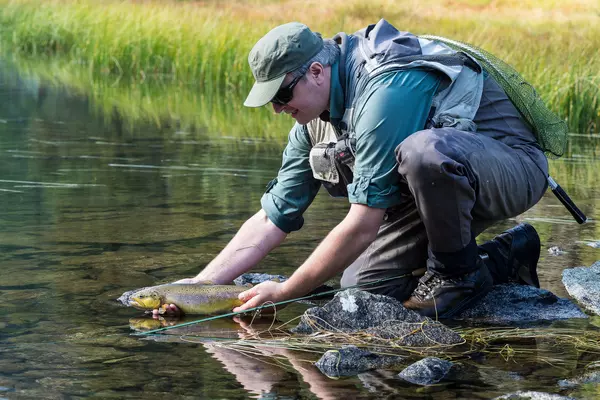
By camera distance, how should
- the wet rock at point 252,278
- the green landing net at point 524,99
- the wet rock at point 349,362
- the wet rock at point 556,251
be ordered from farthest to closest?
the wet rock at point 556,251
the wet rock at point 252,278
the green landing net at point 524,99
the wet rock at point 349,362

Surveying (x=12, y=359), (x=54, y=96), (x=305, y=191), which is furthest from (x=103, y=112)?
(x=12, y=359)

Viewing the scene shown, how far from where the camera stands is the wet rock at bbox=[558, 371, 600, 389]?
354cm

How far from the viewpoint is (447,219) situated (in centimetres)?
433

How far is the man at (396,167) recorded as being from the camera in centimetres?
415

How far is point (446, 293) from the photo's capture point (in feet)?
14.9

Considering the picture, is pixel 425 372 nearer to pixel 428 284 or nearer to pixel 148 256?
pixel 428 284

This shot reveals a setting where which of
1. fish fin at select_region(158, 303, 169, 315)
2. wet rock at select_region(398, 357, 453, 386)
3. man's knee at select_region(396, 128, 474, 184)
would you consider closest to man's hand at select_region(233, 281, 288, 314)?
fish fin at select_region(158, 303, 169, 315)

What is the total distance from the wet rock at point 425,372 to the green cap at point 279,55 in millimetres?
1194

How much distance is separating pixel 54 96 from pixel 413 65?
37.6 ft

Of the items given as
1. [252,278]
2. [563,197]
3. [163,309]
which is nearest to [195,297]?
[163,309]

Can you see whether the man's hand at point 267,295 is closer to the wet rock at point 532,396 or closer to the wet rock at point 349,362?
the wet rock at point 349,362

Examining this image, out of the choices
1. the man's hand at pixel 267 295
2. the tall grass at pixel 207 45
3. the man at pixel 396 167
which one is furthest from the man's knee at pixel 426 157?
the tall grass at pixel 207 45

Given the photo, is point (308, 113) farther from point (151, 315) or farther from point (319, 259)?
point (151, 315)

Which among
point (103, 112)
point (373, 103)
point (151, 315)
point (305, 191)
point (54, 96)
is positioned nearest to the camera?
point (373, 103)
